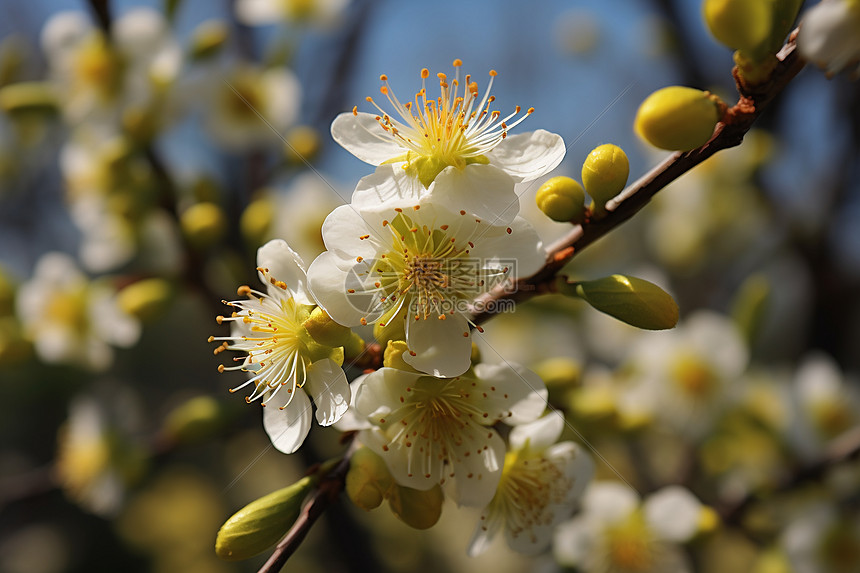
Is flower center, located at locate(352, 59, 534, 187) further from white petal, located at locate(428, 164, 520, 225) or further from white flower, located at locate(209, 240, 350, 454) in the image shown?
white flower, located at locate(209, 240, 350, 454)

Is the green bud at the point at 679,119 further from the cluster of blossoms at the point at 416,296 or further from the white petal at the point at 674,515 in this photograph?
the white petal at the point at 674,515

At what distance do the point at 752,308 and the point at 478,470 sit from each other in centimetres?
88

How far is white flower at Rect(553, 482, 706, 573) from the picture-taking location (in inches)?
47.9

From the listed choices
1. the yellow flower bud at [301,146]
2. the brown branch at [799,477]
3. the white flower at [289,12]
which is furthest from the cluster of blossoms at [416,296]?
the white flower at [289,12]

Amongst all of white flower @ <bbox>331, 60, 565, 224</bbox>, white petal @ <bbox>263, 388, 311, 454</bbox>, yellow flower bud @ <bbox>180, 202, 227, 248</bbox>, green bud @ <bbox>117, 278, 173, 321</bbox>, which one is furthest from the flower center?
green bud @ <bbox>117, 278, 173, 321</bbox>

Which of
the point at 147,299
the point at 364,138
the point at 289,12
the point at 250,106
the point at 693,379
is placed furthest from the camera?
the point at 289,12

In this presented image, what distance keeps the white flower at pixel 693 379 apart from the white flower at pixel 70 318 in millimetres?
1245

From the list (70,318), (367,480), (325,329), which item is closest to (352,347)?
(325,329)

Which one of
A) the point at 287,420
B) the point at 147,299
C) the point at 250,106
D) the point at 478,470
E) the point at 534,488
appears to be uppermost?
the point at 250,106

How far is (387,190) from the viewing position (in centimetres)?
73

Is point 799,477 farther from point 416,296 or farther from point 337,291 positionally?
point 337,291

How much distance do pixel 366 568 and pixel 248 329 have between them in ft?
2.80

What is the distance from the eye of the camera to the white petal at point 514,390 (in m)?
0.81

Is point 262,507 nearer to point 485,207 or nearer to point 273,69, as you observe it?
point 485,207
